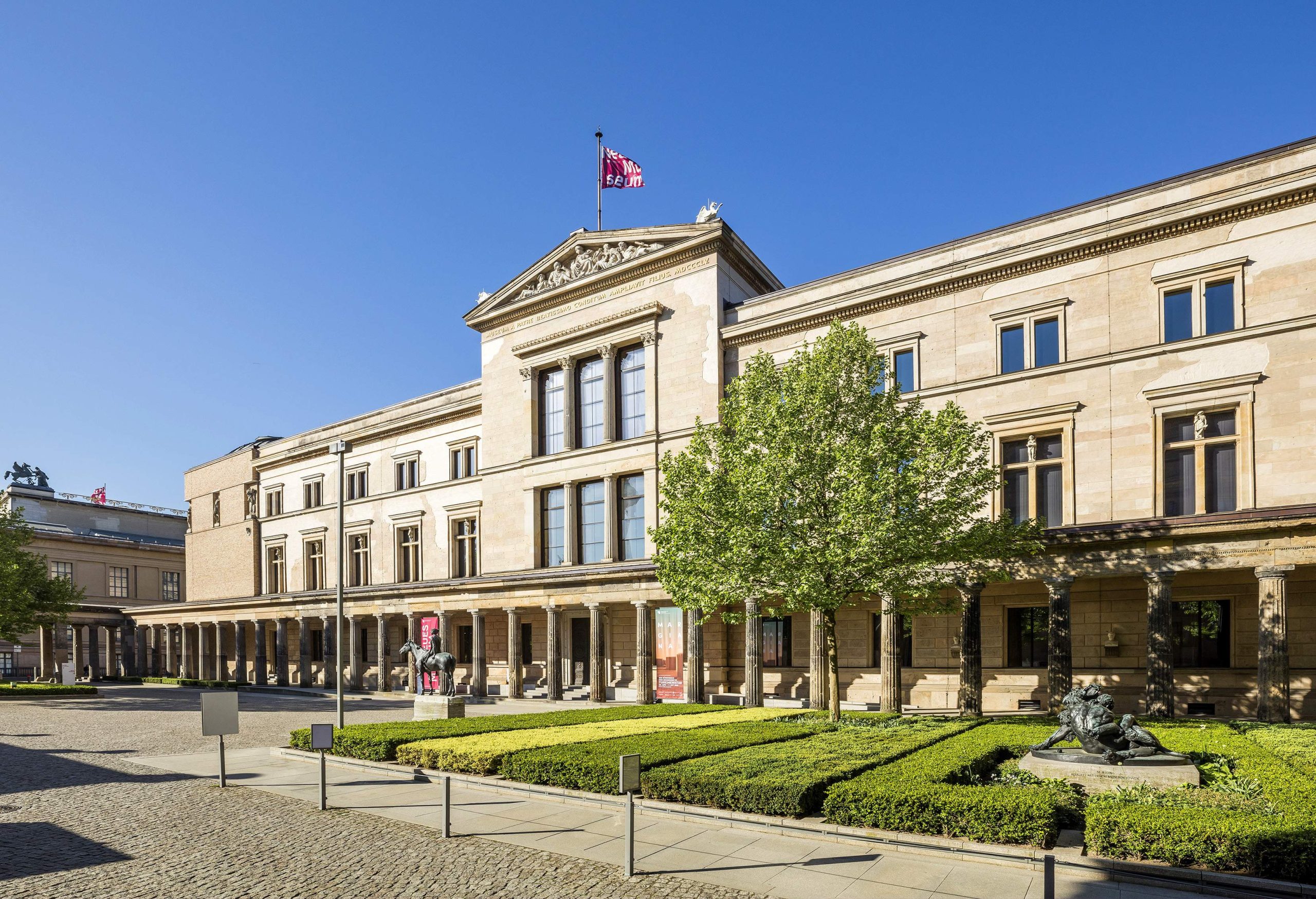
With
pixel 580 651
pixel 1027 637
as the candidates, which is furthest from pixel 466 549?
pixel 1027 637

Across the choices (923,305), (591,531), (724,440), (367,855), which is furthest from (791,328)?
(367,855)

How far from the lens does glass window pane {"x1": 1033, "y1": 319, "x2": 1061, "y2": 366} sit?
111 feet

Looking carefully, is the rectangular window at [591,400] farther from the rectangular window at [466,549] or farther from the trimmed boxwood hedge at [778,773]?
the trimmed boxwood hedge at [778,773]

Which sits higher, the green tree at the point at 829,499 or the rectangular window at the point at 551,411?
the rectangular window at the point at 551,411

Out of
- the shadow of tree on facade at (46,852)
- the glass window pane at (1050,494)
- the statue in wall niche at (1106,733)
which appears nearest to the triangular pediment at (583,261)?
the glass window pane at (1050,494)

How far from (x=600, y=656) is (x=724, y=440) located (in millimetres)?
17378

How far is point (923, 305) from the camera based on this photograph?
37094 mm

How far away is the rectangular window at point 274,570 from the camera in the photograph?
233 ft

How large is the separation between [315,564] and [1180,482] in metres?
58.5

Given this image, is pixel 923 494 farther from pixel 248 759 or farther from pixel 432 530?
pixel 432 530

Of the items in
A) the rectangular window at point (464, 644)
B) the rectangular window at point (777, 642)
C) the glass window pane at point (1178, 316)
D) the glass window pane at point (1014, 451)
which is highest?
the glass window pane at point (1178, 316)

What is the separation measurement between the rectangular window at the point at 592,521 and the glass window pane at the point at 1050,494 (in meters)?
21.9

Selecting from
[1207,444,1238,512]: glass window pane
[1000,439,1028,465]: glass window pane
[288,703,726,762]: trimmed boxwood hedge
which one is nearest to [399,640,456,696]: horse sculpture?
[288,703,726,762]: trimmed boxwood hedge

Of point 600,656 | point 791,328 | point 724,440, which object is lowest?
point 600,656
